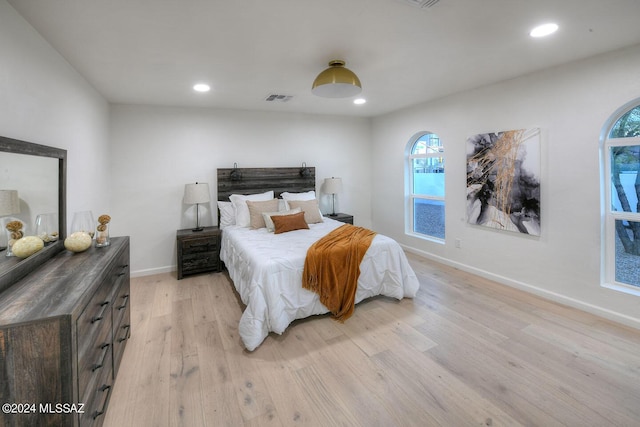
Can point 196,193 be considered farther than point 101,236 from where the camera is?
Yes

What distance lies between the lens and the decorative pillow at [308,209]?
4.28 m

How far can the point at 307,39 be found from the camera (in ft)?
7.52

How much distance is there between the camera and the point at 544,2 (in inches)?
73.9

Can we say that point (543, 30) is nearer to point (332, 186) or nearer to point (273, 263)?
point (273, 263)

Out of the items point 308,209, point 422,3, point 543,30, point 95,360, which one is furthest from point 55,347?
point 543,30

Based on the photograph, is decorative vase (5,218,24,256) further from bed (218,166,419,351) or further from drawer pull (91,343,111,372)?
bed (218,166,419,351)

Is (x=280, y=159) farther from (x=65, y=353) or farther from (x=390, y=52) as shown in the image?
(x=65, y=353)

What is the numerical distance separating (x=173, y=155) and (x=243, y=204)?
4.07 ft

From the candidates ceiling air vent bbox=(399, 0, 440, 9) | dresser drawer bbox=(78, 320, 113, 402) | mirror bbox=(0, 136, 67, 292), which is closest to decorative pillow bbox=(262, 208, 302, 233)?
mirror bbox=(0, 136, 67, 292)

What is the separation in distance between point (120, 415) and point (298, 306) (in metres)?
1.40

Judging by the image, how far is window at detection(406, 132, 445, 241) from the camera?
4.58 m

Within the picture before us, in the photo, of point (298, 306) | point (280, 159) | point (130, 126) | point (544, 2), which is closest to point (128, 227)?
point (130, 126)

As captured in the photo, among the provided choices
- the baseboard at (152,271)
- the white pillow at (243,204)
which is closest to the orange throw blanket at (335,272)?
the white pillow at (243,204)

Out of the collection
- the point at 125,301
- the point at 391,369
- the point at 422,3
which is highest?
the point at 422,3
